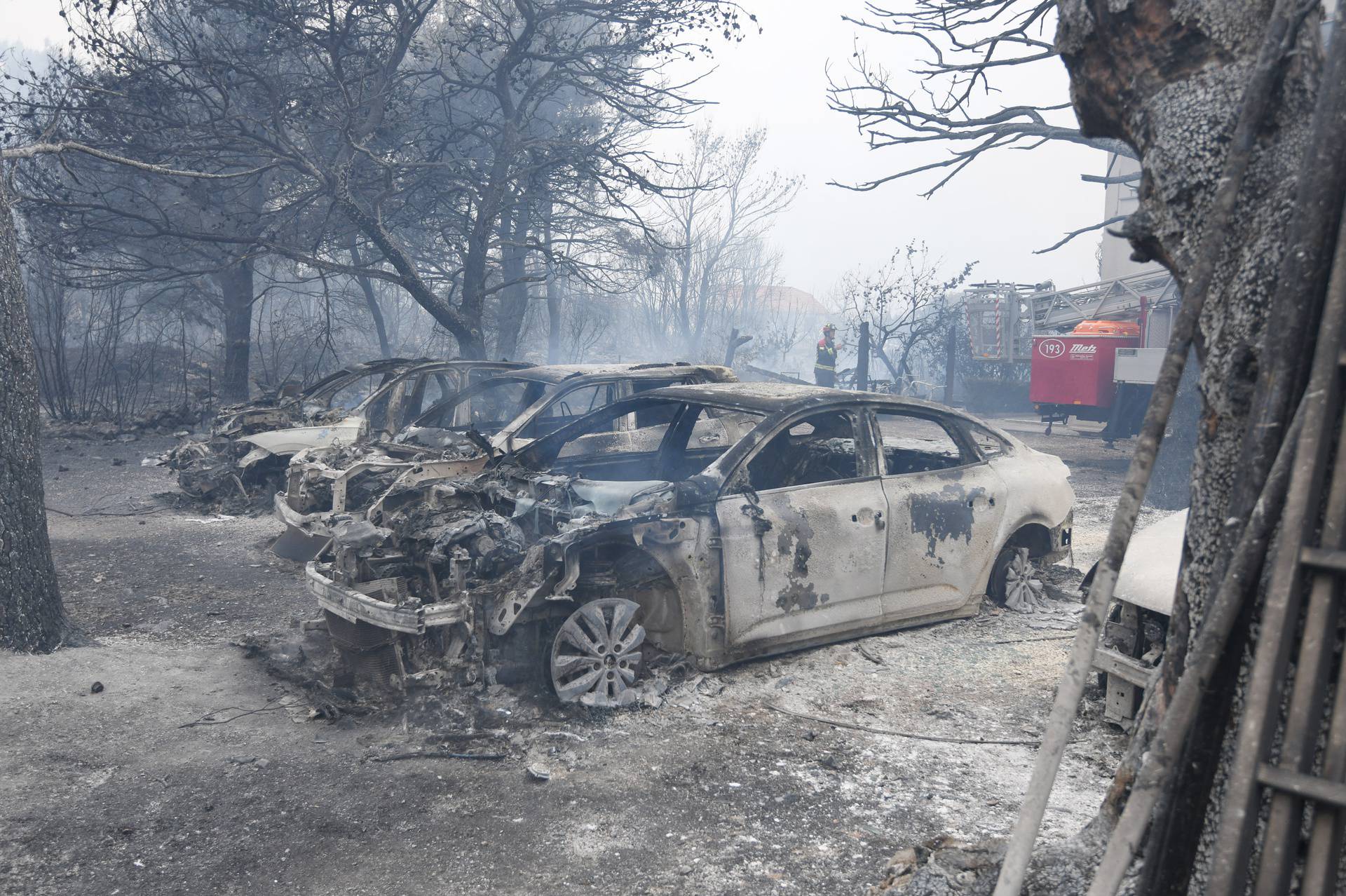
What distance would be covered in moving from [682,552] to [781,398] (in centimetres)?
128

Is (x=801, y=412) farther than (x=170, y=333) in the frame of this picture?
No

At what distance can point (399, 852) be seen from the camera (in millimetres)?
3529

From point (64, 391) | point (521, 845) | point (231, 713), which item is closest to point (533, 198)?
point (64, 391)

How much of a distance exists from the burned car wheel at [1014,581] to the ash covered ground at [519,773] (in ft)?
0.46

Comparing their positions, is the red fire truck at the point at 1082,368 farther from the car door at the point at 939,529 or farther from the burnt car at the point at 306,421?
the car door at the point at 939,529

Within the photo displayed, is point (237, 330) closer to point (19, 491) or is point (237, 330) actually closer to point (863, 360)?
point (863, 360)

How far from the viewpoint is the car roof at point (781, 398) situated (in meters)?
5.46

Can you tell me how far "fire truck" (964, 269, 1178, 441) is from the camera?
15.2 metres

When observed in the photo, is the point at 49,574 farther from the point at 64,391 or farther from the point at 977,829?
the point at 64,391

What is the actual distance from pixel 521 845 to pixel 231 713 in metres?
2.16

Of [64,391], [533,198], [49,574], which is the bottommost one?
[49,574]

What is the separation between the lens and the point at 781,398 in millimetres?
5566

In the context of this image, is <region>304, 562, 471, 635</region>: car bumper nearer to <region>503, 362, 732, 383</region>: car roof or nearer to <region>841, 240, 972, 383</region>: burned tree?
<region>503, 362, 732, 383</region>: car roof

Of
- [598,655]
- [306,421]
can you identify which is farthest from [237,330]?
[598,655]
